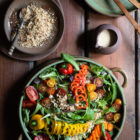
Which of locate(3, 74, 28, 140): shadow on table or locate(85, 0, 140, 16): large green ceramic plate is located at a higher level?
locate(85, 0, 140, 16): large green ceramic plate

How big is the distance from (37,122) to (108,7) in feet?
2.33

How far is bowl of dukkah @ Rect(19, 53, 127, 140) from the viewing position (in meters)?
1.04

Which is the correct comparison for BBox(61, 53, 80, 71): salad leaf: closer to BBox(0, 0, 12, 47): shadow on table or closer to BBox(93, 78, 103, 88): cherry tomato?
BBox(93, 78, 103, 88): cherry tomato

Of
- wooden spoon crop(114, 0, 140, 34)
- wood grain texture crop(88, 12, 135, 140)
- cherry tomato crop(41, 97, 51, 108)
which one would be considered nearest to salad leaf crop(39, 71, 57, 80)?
cherry tomato crop(41, 97, 51, 108)

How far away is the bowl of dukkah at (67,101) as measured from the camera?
Result: 40.9 inches

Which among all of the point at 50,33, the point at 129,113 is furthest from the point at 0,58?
the point at 129,113

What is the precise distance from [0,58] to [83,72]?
42cm

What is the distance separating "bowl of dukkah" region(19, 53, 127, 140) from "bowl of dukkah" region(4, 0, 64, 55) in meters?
0.11

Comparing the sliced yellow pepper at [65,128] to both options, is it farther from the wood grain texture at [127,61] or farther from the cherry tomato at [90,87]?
the wood grain texture at [127,61]

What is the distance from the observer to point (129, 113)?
1285 millimetres

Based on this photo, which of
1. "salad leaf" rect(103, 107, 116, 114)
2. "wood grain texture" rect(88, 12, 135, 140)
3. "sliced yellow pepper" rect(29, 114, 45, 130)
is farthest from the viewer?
"wood grain texture" rect(88, 12, 135, 140)

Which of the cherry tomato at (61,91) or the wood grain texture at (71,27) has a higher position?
the wood grain texture at (71,27)

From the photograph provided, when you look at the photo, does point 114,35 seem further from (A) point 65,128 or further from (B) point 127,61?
(A) point 65,128

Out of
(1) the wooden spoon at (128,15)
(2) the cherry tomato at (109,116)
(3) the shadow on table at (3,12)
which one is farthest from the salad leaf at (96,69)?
(3) the shadow on table at (3,12)
